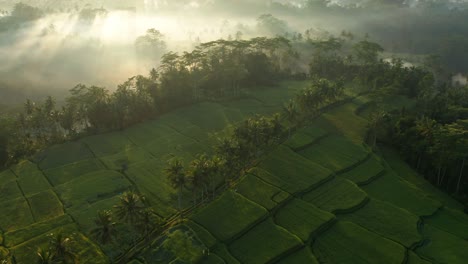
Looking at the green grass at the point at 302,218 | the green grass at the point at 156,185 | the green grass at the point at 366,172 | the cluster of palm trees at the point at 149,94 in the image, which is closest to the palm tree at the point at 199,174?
the green grass at the point at 156,185

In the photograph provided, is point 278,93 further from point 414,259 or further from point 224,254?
point 224,254

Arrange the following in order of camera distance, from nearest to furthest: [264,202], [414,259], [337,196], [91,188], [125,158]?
1. [414,259]
2. [264,202]
3. [337,196]
4. [91,188]
5. [125,158]

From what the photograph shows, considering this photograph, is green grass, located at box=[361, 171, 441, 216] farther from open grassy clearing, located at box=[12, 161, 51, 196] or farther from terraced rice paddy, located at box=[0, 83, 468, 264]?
open grassy clearing, located at box=[12, 161, 51, 196]

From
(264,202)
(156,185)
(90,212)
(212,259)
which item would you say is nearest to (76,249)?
(90,212)

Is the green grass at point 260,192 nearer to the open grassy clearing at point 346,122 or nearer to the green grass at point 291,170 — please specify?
the green grass at point 291,170

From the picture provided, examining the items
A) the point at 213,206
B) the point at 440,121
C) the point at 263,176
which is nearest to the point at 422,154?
the point at 440,121

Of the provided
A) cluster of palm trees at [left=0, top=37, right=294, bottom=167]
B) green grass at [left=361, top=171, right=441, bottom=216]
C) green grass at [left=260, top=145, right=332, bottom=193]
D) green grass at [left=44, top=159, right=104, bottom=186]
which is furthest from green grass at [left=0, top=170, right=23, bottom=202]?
green grass at [left=361, top=171, right=441, bottom=216]
